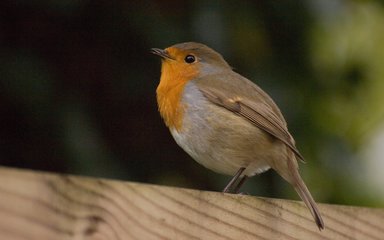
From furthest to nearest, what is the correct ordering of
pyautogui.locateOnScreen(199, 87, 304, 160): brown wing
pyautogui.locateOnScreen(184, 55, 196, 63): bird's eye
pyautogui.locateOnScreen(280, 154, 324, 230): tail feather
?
pyautogui.locateOnScreen(184, 55, 196, 63): bird's eye → pyautogui.locateOnScreen(199, 87, 304, 160): brown wing → pyautogui.locateOnScreen(280, 154, 324, 230): tail feather

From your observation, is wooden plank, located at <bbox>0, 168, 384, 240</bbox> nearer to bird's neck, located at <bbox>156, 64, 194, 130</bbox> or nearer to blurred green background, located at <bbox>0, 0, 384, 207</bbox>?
bird's neck, located at <bbox>156, 64, 194, 130</bbox>

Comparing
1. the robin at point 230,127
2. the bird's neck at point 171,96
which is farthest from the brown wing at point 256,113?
the bird's neck at point 171,96

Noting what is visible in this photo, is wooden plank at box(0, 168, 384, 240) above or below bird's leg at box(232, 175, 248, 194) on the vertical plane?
above

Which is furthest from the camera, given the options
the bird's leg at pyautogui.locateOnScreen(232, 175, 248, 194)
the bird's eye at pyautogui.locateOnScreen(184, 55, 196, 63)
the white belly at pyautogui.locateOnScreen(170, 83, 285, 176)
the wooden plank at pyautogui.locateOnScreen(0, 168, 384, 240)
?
the bird's eye at pyautogui.locateOnScreen(184, 55, 196, 63)

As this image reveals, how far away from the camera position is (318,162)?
4.99 m

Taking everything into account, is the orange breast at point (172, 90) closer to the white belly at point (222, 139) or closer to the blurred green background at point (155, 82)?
the white belly at point (222, 139)

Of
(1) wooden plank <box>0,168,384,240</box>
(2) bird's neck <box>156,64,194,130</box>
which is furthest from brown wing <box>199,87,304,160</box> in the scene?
(1) wooden plank <box>0,168,384,240</box>

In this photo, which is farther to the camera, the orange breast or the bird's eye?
the bird's eye

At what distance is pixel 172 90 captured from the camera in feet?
13.8

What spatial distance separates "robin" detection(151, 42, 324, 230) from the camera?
3.91 m

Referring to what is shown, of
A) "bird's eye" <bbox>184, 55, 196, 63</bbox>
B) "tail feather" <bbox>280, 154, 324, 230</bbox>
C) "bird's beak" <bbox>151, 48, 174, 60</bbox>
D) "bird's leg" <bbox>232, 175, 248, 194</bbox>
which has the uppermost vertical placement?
"bird's beak" <bbox>151, 48, 174, 60</bbox>

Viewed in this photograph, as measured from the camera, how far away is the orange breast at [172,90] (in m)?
4.08

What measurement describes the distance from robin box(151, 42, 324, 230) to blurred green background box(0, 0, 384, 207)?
500mm

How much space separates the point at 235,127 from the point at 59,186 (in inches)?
79.8
